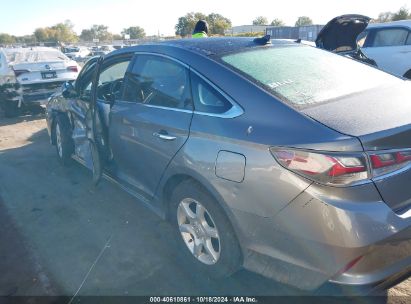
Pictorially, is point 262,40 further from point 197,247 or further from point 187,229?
point 197,247

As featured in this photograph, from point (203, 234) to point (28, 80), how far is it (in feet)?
24.7

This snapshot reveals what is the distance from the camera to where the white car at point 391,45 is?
7.09 metres

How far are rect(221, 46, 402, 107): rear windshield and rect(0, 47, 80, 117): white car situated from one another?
692cm

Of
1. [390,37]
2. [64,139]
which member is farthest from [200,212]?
[390,37]

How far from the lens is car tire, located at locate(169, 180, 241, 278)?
7.88ft

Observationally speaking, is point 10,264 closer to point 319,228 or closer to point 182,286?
point 182,286

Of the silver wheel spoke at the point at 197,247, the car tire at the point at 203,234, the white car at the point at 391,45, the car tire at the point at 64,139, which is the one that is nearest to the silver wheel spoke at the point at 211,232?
the car tire at the point at 203,234

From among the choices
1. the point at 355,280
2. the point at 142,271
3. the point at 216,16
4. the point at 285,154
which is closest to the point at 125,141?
the point at 142,271

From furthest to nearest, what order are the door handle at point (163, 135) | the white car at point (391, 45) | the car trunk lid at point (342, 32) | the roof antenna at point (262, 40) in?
the white car at point (391, 45) → the car trunk lid at point (342, 32) → the roof antenna at point (262, 40) → the door handle at point (163, 135)

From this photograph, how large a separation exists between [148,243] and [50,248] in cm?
91

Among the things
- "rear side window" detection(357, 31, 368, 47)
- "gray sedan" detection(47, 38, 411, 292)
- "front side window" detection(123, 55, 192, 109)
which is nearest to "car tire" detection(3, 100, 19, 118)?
"gray sedan" detection(47, 38, 411, 292)

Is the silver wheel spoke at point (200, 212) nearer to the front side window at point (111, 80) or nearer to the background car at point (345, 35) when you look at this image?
the front side window at point (111, 80)

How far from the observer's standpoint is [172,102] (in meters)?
2.79

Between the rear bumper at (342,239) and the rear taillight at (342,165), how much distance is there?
5 cm
